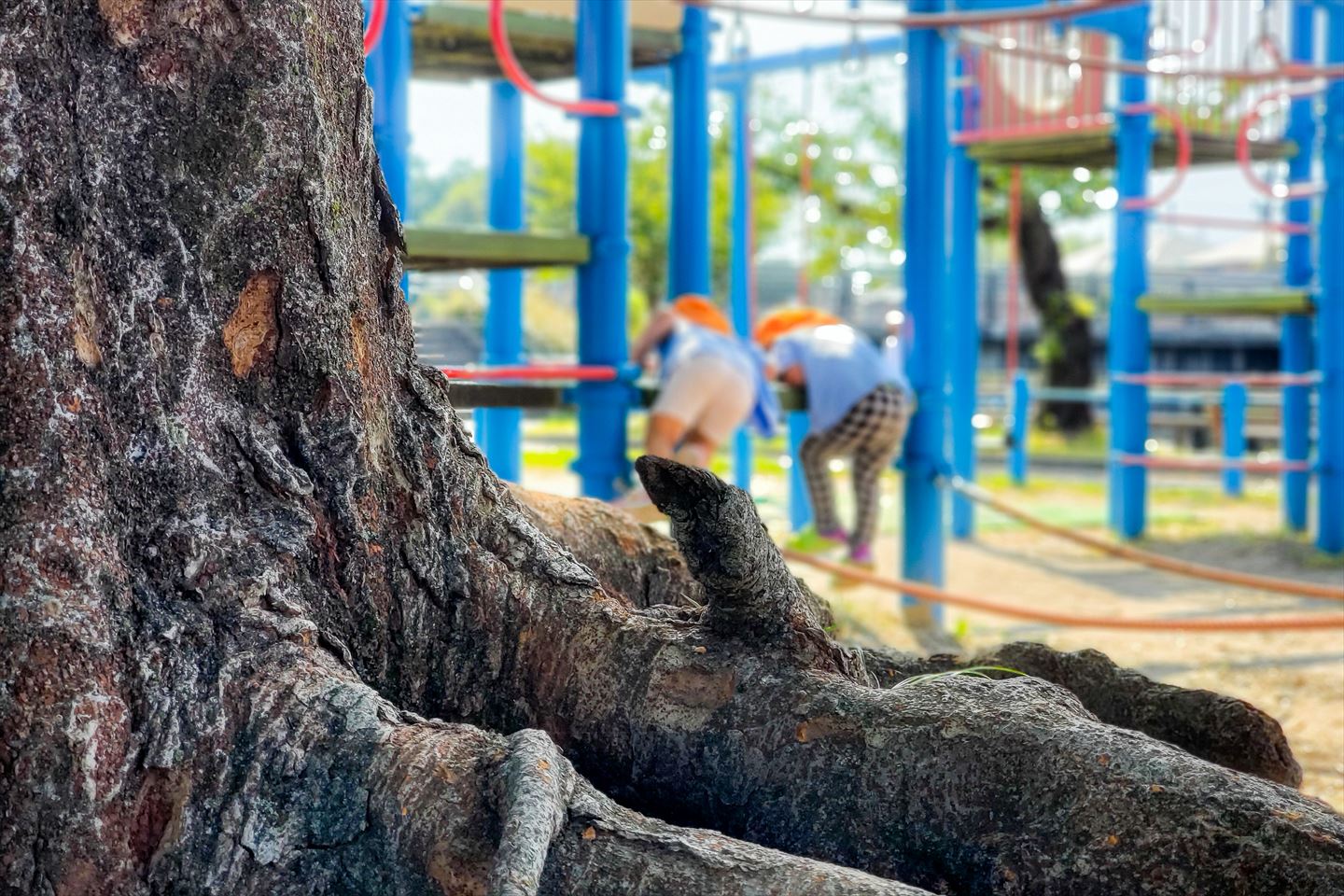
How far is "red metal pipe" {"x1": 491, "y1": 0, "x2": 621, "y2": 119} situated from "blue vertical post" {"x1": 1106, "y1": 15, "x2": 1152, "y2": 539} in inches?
174

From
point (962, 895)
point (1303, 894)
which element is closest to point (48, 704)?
point (962, 895)

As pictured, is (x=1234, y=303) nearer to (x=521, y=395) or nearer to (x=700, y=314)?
(x=700, y=314)

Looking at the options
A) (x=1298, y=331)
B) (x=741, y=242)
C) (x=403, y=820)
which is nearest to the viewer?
(x=403, y=820)

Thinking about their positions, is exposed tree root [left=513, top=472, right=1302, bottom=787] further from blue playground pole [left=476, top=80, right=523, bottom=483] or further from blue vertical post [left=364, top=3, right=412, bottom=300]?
blue playground pole [left=476, top=80, right=523, bottom=483]

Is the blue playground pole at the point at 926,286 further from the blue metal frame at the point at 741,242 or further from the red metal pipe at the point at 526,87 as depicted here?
the red metal pipe at the point at 526,87

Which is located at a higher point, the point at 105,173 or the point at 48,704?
the point at 105,173

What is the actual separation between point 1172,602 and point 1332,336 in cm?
198

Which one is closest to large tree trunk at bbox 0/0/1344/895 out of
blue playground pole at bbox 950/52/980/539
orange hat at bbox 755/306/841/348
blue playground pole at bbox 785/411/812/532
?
orange hat at bbox 755/306/841/348

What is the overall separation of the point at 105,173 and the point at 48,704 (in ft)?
1.61

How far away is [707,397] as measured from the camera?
4676 millimetres

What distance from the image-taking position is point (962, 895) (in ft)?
4.52

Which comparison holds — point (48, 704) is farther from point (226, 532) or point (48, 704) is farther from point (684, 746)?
point (684, 746)

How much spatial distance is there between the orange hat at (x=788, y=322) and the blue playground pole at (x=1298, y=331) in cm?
386

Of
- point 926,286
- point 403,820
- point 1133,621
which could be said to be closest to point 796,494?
point 926,286
